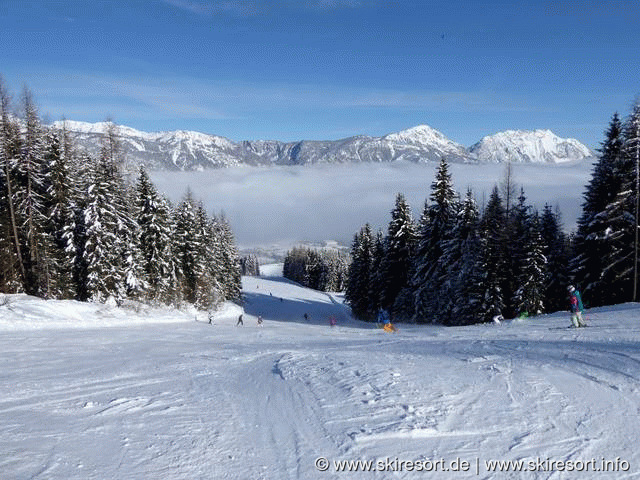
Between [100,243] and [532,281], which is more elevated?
[100,243]

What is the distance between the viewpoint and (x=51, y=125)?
35.5 metres

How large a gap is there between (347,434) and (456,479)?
167cm

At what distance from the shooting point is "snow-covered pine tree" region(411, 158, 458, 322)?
36031 mm

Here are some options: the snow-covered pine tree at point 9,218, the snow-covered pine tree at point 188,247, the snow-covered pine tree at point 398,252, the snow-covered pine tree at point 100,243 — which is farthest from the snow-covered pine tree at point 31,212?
the snow-covered pine tree at point 398,252

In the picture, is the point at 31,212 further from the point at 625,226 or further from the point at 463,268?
the point at 625,226

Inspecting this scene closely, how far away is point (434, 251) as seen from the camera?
123 ft

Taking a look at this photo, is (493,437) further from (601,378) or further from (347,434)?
(601,378)

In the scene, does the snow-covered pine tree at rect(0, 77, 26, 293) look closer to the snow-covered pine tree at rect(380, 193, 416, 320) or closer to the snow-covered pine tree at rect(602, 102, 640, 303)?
the snow-covered pine tree at rect(380, 193, 416, 320)

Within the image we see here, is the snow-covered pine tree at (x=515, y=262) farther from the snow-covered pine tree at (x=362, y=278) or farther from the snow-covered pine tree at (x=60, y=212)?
the snow-covered pine tree at (x=60, y=212)

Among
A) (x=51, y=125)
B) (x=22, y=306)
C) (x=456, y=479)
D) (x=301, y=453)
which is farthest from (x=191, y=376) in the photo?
(x=51, y=125)

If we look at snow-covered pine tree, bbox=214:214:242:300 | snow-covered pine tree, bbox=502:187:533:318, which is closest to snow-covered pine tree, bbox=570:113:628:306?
snow-covered pine tree, bbox=502:187:533:318

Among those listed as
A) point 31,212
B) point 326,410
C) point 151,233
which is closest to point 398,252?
point 151,233

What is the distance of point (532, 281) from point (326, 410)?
27.4m

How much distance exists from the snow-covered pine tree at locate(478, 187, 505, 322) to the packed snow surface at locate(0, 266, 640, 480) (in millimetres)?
18243
